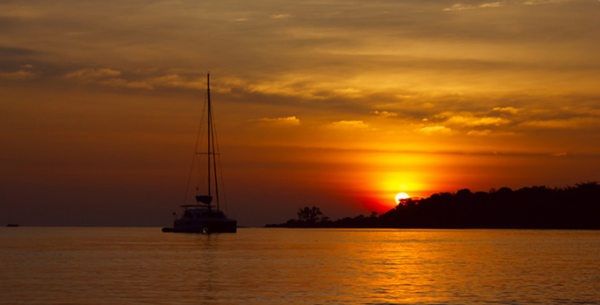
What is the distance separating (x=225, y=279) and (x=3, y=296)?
1479cm

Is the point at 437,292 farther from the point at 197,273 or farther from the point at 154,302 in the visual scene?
the point at 197,273

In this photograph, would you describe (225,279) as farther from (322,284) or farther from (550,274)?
(550,274)

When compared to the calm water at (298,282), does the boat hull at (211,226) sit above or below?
above

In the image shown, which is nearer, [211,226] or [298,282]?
[298,282]

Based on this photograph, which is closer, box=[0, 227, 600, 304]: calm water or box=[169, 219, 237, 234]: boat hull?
box=[0, 227, 600, 304]: calm water

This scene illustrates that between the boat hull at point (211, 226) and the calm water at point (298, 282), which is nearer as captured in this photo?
the calm water at point (298, 282)

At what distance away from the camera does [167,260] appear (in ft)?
221

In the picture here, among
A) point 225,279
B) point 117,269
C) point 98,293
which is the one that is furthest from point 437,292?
point 117,269

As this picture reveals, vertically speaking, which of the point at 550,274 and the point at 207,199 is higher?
the point at 207,199

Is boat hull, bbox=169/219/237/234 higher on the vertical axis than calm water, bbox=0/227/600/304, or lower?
higher

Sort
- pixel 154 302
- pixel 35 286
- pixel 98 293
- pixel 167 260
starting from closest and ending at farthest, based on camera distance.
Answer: pixel 154 302, pixel 98 293, pixel 35 286, pixel 167 260

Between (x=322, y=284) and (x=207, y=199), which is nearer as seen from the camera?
(x=322, y=284)

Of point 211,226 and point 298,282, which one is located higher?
point 211,226

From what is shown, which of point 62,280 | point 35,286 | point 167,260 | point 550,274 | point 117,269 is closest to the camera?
point 35,286
